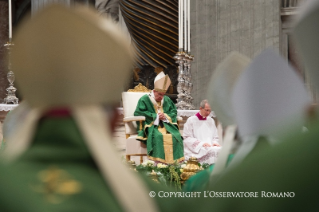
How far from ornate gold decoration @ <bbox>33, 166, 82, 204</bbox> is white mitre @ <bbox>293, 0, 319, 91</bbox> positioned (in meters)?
0.25

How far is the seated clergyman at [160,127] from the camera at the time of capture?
20.8 ft

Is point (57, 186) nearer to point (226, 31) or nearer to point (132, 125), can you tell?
point (132, 125)

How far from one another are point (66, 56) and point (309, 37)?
241mm

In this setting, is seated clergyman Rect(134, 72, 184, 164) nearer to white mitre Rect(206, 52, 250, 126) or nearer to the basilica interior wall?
the basilica interior wall

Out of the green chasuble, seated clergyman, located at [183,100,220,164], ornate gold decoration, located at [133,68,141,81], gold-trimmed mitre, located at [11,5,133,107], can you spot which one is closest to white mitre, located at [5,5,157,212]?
gold-trimmed mitre, located at [11,5,133,107]

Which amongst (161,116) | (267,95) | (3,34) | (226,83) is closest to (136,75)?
(161,116)

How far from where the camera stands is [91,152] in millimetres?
476

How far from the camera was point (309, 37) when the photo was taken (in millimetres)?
444

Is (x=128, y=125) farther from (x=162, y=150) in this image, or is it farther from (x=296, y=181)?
(x=296, y=181)

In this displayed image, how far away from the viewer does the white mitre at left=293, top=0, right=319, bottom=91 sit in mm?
425

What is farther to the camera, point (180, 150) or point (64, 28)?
point (180, 150)

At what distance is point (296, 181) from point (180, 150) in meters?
6.12

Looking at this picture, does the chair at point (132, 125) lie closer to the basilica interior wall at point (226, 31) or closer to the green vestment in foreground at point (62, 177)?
the basilica interior wall at point (226, 31)

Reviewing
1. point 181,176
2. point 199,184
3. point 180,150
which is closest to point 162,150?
point 180,150
